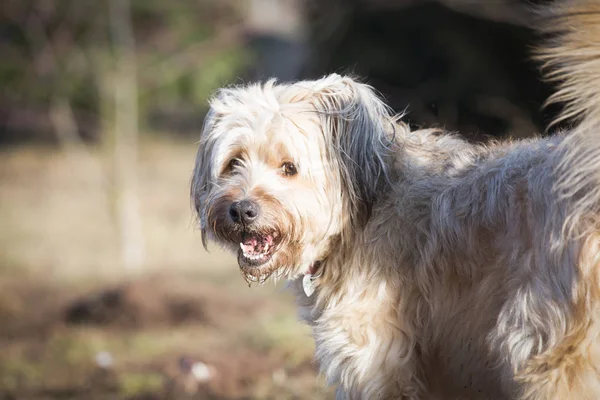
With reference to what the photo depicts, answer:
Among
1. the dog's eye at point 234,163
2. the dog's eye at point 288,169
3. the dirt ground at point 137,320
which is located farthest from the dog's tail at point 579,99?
the dirt ground at point 137,320

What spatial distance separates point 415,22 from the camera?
31.2 ft

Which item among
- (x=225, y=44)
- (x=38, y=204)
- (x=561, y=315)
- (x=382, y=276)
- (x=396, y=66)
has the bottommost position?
(x=38, y=204)

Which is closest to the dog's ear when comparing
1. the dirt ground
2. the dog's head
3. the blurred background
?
the dog's head

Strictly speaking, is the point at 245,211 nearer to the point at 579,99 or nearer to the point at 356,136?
the point at 356,136

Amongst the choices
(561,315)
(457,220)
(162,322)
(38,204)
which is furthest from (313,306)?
(38,204)

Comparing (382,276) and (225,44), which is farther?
(225,44)

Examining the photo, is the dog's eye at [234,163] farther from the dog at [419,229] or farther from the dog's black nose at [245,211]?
the dog's black nose at [245,211]

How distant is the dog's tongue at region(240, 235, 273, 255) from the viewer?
12.5 ft

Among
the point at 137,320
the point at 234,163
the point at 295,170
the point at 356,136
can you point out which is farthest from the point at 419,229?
the point at 137,320

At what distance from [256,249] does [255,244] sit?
0.08ft

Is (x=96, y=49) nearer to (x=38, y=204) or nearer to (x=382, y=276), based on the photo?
(x=38, y=204)

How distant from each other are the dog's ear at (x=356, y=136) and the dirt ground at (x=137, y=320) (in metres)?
1.08

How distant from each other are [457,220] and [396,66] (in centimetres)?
626

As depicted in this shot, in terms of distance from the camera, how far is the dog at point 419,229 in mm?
2898
